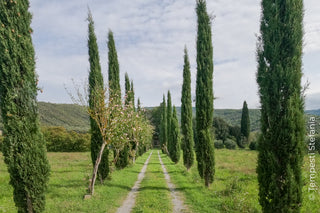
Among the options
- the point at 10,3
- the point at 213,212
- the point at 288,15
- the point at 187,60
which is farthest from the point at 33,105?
the point at 187,60

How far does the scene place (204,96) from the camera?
10.9 metres

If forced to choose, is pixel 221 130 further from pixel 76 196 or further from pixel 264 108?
pixel 264 108

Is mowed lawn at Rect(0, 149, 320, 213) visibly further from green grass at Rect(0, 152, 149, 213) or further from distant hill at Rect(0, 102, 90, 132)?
distant hill at Rect(0, 102, 90, 132)

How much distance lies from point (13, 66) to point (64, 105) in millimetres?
131093

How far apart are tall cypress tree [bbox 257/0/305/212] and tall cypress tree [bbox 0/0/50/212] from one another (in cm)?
609

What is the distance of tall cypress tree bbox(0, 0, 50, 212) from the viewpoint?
5684 millimetres

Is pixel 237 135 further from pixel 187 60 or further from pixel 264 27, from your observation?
pixel 264 27

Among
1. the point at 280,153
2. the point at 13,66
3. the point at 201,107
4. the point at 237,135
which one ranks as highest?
the point at 13,66

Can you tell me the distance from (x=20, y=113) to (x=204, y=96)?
8017 millimetres

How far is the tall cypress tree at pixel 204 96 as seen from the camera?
34.8 ft

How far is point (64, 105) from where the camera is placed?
12569 centimetres

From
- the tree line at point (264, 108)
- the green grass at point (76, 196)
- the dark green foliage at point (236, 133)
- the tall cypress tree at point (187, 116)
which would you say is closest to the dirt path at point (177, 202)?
the green grass at point (76, 196)

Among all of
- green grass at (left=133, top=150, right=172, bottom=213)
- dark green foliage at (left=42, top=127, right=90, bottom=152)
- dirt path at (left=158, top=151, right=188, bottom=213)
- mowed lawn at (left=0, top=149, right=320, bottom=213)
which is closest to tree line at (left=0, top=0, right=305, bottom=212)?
mowed lawn at (left=0, top=149, right=320, bottom=213)

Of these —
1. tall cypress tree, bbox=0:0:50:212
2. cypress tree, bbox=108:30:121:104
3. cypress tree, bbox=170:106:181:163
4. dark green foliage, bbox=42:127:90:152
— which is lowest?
dark green foliage, bbox=42:127:90:152
